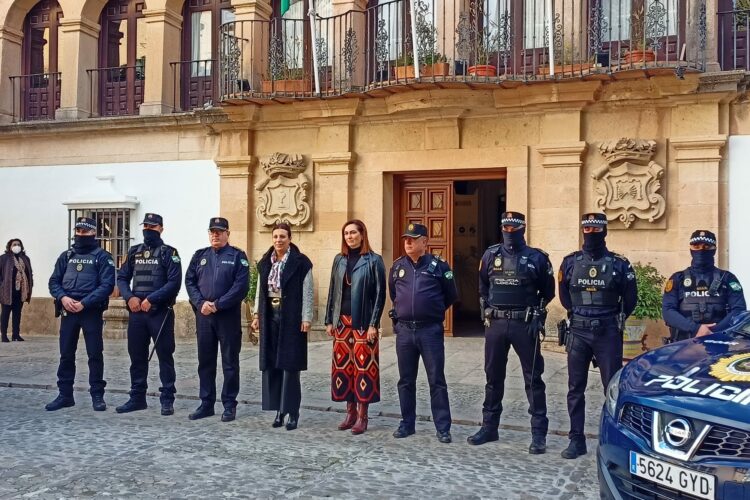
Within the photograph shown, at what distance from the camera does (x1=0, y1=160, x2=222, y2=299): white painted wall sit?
45.2 ft

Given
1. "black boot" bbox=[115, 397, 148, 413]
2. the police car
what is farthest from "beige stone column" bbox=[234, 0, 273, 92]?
the police car

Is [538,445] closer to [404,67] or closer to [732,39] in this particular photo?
[404,67]

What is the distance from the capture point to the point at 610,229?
36.4 ft

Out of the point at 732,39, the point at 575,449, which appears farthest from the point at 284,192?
the point at 575,449

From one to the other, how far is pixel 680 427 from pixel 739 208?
7.77 metres

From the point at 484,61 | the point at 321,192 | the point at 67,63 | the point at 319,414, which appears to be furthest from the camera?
the point at 67,63

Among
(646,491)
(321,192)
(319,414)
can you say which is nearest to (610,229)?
(321,192)

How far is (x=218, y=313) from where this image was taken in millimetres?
7648

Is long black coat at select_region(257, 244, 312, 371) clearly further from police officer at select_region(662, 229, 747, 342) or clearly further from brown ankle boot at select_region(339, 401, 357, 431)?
police officer at select_region(662, 229, 747, 342)

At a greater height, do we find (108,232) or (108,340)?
(108,232)

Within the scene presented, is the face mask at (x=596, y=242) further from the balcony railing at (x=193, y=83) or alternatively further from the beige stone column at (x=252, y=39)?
the balcony railing at (x=193, y=83)

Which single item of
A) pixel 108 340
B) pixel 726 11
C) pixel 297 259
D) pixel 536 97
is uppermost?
pixel 726 11

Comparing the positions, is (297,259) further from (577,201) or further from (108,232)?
(108,232)

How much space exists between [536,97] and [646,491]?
8.25 meters
